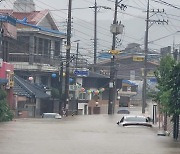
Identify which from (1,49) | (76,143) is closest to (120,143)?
(76,143)

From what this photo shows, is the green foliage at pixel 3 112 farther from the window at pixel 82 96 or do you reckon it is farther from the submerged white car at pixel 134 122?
the window at pixel 82 96

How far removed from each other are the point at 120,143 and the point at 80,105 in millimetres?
53264

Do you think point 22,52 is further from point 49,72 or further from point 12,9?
point 12,9

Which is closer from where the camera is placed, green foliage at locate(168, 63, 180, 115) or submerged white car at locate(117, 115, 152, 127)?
green foliage at locate(168, 63, 180, 115)

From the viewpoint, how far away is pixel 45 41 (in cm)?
7238

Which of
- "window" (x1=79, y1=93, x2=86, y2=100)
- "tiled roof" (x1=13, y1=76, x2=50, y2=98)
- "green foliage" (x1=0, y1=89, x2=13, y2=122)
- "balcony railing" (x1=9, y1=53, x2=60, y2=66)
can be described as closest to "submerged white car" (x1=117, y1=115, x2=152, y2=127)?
"green foliage" (x1=0, y1=89, x2=13, y2=122)

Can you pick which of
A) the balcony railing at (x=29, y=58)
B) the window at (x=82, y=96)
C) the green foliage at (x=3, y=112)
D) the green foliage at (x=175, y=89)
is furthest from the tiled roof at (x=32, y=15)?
the green foliage at (x=175, y=89)

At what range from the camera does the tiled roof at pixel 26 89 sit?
59.5 metres

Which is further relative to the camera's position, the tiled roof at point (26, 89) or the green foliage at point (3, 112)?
the tiled roof at point (26, 89)

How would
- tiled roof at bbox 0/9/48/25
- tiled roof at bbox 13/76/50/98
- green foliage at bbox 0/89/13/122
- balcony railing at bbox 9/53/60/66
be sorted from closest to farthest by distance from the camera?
green foliage at bbox 0/89/13/122 → tiled roof at bbox 13/76/50/98 → balcony railing at bbox 9/53/60/66 → tiled roof at bbox 0/9/48/25

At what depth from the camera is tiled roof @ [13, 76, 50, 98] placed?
59469 millimetres

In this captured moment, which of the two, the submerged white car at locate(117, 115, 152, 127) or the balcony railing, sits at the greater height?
the balcony railing

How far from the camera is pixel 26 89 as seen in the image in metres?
60.6

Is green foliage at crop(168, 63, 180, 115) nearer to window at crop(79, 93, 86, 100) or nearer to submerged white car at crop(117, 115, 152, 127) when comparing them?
submerged white car at crop(117, 115, 152, 127)
